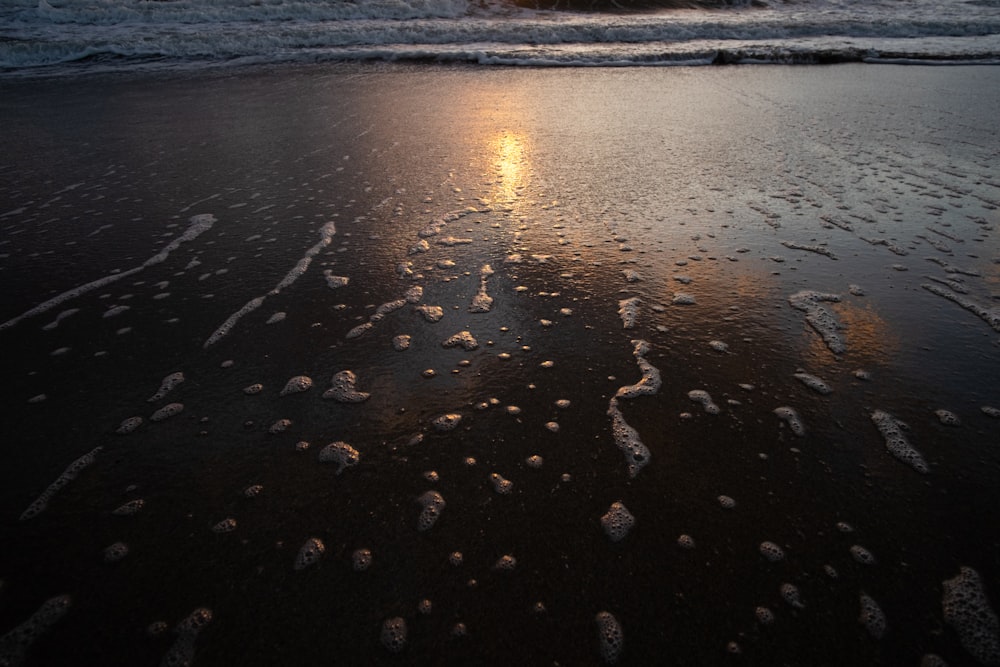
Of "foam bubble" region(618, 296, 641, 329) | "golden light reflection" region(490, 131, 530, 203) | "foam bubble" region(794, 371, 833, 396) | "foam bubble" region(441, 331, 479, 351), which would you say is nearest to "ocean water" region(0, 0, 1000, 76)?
"golden light reflection" region(490, 131, 530, 203)

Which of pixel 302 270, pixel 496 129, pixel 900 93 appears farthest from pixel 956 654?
pixel 900 93

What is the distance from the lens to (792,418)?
59.6 inches

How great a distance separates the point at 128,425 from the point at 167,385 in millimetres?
200

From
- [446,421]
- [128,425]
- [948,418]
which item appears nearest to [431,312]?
[446,421]

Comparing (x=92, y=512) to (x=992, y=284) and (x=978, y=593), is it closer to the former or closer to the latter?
(x=978, y=593)

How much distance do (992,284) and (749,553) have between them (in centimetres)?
202

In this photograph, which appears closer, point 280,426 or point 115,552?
point 115,552

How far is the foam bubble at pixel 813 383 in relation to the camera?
162cm

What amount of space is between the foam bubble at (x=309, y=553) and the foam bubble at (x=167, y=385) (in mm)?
888

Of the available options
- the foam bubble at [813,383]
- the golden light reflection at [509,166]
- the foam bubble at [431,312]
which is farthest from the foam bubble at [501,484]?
the golden light reflection at [509,166]

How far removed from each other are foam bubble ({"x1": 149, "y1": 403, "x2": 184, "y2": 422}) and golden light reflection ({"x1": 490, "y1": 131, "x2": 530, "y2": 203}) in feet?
7.29

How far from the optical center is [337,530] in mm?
1226

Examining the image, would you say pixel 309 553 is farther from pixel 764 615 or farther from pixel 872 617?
pixel 872 617

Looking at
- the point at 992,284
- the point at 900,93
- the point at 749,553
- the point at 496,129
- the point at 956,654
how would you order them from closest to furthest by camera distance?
the point at 956,654
the point at 749,553
the point at 992,284
the point at 496,129
the point at 900,93
